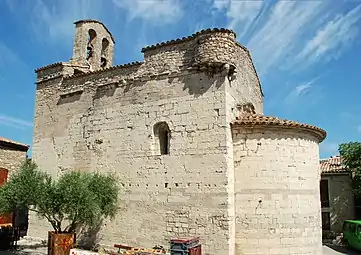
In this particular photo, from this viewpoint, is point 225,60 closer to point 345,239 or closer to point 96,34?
point 96,34

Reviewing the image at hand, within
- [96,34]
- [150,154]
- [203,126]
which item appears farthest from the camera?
[96,34]

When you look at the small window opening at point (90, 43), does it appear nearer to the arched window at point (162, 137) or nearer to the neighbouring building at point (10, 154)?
the arched window at point (162, 137)

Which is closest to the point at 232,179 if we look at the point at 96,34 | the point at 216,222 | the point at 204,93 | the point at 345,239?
the point at 216,222

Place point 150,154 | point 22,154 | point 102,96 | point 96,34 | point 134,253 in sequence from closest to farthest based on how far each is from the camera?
point 134,253 → point 150,154 → point 102,96 → point 96,34 → point 22,154

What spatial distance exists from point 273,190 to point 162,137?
13.7 ft

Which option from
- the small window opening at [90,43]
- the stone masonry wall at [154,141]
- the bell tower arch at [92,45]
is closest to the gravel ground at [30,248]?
the stone masonry wall at [154,141]

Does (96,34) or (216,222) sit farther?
(96,34)

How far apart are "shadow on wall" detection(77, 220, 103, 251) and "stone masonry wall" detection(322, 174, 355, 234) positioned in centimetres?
1490

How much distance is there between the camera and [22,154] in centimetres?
1964

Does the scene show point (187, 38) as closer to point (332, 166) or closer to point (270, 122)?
point (270, 122)

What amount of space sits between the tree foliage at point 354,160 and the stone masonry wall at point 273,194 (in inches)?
372

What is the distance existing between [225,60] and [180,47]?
1.88m

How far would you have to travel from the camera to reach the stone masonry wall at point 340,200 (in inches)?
838

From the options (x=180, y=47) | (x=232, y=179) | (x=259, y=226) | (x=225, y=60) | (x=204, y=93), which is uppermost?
(x=180, y=47)
